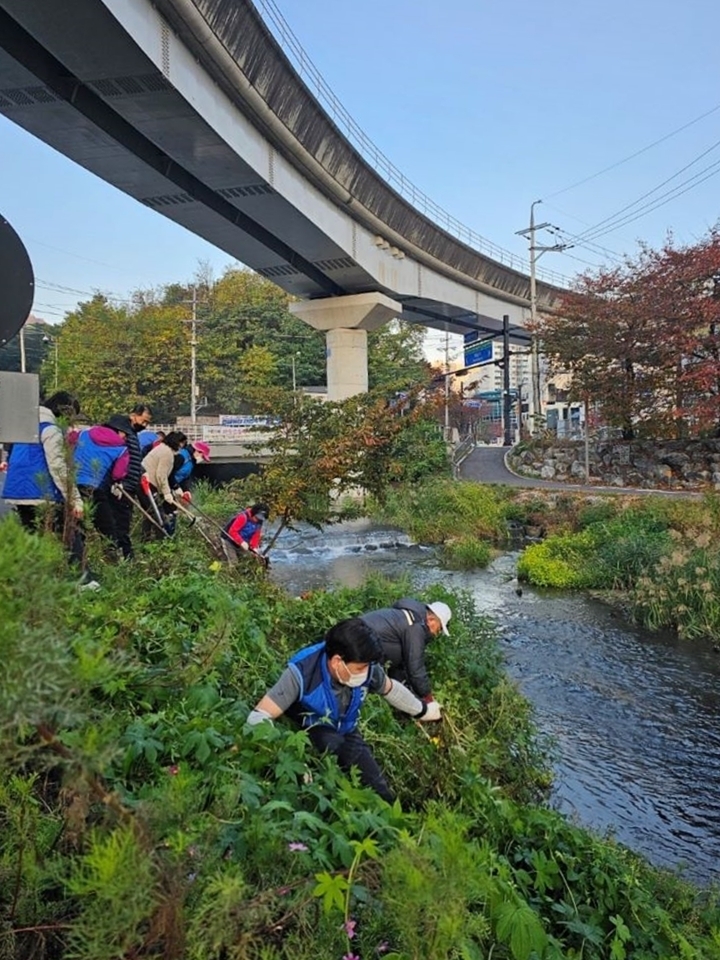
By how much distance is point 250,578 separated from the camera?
716 centimetres

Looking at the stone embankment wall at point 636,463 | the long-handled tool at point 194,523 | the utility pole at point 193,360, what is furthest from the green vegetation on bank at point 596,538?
the utility pole at point 193,360

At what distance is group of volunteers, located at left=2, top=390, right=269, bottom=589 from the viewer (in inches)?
149

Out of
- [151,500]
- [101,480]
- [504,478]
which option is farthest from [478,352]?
[101,480]

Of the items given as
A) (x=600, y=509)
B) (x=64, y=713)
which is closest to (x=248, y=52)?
(x=600, y=509)

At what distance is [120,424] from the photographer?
5.90m

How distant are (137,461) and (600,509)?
11.9 metres

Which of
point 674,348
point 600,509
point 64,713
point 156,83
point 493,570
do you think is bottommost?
point 493,570

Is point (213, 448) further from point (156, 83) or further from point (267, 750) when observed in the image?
point (267, 750)

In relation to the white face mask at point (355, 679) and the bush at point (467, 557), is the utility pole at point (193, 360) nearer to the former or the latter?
the bush at point (467, 557)

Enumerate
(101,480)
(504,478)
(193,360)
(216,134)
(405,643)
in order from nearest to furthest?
1. (405,643)
2. (101,480)
3. (216,134)
4. (504,478)
5. (193,360)

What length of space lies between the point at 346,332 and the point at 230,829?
2190 centimetres

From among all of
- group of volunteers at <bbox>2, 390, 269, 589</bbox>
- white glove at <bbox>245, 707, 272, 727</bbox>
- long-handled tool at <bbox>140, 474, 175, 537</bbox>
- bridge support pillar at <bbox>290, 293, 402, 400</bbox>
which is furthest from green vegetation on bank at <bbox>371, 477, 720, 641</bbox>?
white glove at <bbox>245, 707, 272, 727</bbox>

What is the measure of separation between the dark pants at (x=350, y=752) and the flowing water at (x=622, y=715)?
1915mm

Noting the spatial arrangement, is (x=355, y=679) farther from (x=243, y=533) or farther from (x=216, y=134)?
(x=216, y=134)
